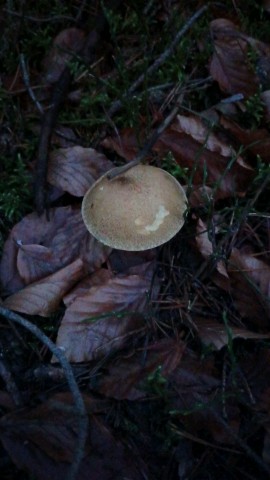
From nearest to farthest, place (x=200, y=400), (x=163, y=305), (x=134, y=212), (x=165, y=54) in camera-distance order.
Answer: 1. (x=200, y=400)
2. (x=134, y=212)
3. (x=163, y=305)
4. (x=165, y=54)

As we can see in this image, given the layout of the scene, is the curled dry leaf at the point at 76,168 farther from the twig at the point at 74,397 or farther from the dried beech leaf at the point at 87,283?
the twig at the point at 74,397

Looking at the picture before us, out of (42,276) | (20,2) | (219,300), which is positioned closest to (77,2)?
(20,2)

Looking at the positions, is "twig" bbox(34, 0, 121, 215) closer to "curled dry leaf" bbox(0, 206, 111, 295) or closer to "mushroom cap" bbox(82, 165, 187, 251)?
"curled dry leaf" bbox(0, 206, 111, 295)

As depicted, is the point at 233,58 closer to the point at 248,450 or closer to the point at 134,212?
the point at 134,212

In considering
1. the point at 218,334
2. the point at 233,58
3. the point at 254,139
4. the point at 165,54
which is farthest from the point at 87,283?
the point at 233,58

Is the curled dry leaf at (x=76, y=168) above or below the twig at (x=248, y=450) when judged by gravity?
above

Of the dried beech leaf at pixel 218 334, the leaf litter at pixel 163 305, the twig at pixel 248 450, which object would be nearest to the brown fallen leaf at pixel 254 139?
the leaf litter at pixel 163 305
